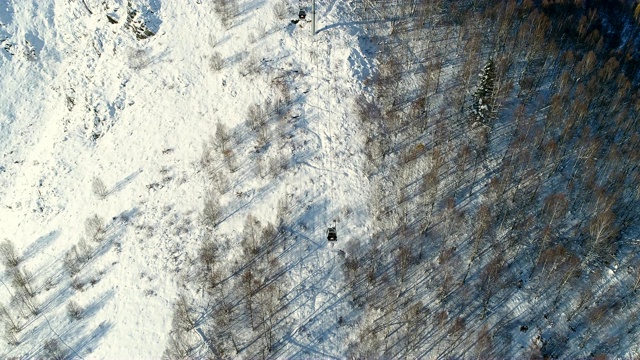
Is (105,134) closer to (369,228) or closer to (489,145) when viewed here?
(369,228)

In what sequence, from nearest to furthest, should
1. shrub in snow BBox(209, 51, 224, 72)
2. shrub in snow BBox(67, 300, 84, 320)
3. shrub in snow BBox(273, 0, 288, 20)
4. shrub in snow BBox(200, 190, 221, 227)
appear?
shrub in snow BBox(67, 300, 84, 320)
shrub in snow BBox(200, 190, 221, 227)
shrub in snow BBox(209, 51, 224, 72)
shrub in snow BBox(273, 0, 288, 20)

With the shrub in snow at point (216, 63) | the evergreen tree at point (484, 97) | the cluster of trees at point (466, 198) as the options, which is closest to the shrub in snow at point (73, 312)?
the cluster of trees at point (466, 198)

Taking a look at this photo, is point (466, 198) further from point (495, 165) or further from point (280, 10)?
point (280, 10)

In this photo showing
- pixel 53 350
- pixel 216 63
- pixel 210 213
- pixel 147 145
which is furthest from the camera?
pixel 216 63

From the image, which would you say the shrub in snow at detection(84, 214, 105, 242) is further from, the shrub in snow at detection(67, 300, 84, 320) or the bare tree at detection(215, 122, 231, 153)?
the bare tree at detection(215, 122, 231, 153)

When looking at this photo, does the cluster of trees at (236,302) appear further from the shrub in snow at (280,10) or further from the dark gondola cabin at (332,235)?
the shrub in snow at (280,10)

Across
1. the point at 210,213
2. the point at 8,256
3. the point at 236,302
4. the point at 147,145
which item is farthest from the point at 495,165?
the point at 8,256

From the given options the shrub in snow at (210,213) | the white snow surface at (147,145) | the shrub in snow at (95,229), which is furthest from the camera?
the shrub in snow at (95,229)

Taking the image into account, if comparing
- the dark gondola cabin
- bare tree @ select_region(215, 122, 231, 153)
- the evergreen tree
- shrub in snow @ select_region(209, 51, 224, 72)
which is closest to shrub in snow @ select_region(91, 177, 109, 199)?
bare tree @ select_region(215, 122, 231, 153)

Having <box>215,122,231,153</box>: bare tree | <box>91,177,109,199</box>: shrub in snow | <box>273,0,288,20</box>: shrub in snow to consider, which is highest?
<box>273,0,288,20</box>: shrub in snow
